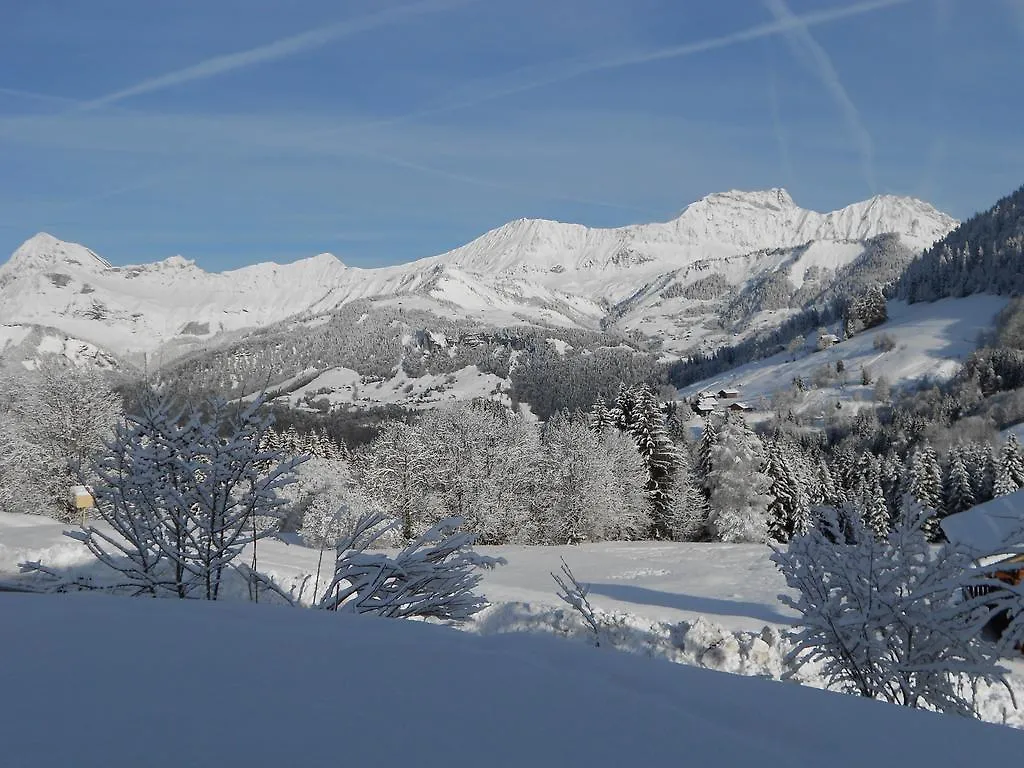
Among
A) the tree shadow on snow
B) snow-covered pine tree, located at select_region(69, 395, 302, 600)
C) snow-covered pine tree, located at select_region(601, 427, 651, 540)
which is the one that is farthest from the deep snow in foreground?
snow-covered pine tree, located at select_region(601, 427, 651, 540)

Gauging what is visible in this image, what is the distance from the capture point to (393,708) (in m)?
2.52

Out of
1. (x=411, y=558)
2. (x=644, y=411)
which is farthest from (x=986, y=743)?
(x=644, y=411)

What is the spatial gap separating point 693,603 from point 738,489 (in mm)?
17232

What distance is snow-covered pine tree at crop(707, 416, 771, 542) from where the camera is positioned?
34.8 meters

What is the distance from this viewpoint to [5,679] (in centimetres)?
263

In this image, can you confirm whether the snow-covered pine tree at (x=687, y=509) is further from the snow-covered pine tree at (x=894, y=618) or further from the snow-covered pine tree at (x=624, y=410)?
the snow-covered pine tree at (x=894, y=618)

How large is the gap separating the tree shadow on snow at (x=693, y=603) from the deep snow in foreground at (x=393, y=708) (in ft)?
49.7

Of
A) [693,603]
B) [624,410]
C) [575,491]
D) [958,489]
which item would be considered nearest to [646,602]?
[693,603]

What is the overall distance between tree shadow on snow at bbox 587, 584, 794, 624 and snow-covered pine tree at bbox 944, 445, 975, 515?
37.2m

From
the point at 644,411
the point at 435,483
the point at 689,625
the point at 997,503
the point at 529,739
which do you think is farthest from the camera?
the point at 644,411

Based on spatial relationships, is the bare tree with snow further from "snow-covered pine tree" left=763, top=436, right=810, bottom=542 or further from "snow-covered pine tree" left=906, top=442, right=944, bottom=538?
"snow-covered pine tree" left=906, top=442, right=944, bottom=538

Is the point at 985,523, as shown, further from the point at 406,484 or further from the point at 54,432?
the point at 54,432

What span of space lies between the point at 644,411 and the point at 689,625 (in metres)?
29.0

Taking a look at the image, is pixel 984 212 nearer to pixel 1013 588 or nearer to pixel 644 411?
pixel 644 411
